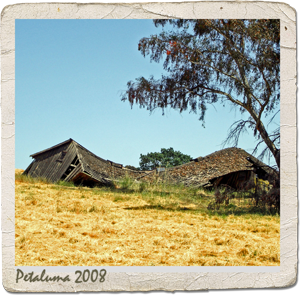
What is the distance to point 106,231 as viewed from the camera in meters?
4.79

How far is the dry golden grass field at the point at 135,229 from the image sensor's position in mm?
3820

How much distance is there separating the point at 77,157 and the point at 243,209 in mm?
3897

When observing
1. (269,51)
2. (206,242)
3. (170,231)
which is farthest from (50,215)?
(269,51)

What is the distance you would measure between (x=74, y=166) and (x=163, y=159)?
86.8 inches

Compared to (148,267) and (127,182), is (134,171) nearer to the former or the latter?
(127,182)

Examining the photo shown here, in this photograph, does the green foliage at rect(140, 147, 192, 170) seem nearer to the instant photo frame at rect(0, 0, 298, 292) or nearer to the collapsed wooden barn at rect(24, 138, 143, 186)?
the collapsed wooden barn at rect(24, 138, 143, 186)

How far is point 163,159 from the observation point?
7.29m

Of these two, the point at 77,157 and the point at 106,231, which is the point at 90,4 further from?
the point at 77,157

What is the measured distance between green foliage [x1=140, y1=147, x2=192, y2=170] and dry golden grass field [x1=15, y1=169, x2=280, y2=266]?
1.65ft

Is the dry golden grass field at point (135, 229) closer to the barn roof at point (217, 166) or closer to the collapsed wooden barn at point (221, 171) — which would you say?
the collapsed wooden barn at point (221, 171)

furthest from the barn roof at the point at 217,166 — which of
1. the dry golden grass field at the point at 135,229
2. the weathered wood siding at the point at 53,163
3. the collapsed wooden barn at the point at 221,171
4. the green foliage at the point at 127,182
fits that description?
the weathered wood siding at the point at 53,163

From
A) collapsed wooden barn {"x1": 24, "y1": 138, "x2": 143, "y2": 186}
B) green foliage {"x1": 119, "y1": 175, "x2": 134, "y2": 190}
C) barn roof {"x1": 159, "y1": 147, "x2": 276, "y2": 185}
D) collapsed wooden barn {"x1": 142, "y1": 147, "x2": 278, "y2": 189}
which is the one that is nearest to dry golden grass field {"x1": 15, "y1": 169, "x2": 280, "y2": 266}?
green foliage {"x1": 119, "y1": 175, "x2": 134, "y2": 190}

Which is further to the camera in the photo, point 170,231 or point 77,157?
point 77,157

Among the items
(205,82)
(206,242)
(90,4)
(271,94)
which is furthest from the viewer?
(205,82)
